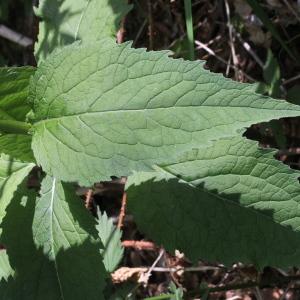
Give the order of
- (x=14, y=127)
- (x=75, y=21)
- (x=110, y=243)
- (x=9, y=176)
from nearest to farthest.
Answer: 1. (x=14, y=127)
2. (x=9, y=176)
3. (x=75, y=21)
4. (x=110, y=243)

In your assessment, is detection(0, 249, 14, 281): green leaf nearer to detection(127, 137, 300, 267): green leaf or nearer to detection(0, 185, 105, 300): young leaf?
detection(0, 185, 105, 300): young leaf

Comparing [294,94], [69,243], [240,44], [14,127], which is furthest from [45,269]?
[240,44]

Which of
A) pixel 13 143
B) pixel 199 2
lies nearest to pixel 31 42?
pixel 199 2

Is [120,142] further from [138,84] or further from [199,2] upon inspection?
[199,2]

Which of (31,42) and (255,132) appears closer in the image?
(255,132)

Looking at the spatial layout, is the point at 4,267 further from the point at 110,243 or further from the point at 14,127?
the point at 14,127
